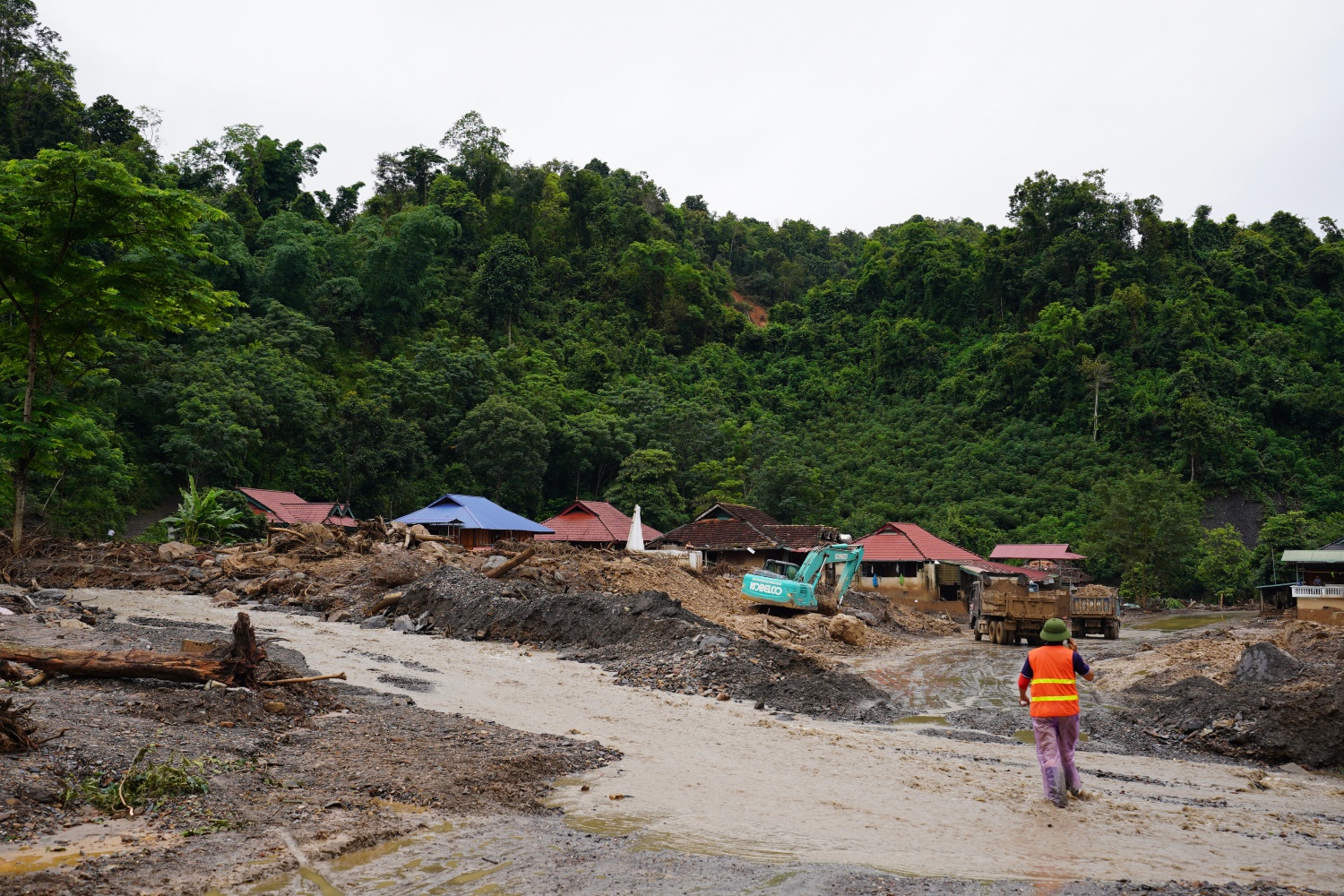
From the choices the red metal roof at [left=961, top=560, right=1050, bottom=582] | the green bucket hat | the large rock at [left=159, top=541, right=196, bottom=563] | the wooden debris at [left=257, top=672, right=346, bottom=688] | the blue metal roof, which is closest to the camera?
the green bucket hat

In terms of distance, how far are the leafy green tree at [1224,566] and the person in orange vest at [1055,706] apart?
153ft

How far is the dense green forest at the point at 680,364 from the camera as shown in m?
47.2

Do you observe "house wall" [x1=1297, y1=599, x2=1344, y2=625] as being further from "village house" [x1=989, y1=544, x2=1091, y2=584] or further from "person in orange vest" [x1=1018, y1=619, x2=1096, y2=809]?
"person in orange vest" [x1=1018, y1=619, x2=1096, y2=809]

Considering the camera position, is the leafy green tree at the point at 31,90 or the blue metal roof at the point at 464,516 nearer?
the blue metal roof at the point at 464,516

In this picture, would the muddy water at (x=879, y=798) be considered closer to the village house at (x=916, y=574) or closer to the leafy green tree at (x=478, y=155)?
the village house at (x=916, y=574)

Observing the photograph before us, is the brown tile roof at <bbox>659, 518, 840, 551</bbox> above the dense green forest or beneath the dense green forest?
beneath

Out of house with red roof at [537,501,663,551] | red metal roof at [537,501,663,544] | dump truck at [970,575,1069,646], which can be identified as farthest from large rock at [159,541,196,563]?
dump truck at [970,575,1069,646]

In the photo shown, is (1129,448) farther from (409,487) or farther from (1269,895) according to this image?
(1269,895)

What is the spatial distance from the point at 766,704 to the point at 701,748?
148 inches

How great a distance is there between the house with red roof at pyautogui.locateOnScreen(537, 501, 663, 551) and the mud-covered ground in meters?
31.8

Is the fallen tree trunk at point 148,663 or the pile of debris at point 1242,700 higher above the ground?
the fallen tree trunk at point 148,663

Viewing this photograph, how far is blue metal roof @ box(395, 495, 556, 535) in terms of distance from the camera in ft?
123

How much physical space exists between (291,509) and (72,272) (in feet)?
74.2

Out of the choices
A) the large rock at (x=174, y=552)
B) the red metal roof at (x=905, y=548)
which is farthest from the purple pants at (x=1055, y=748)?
the red metal roof at (x=905, y=548)
